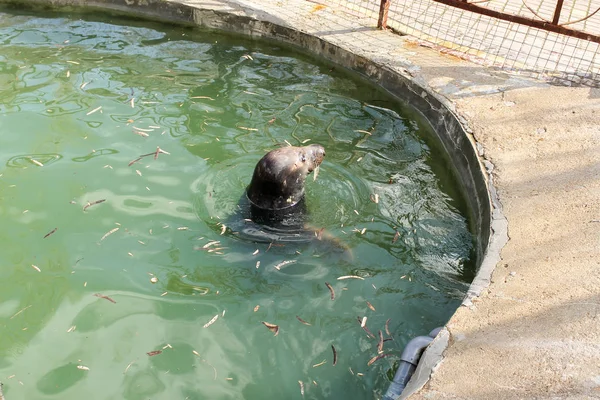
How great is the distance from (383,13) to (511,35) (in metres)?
2.04

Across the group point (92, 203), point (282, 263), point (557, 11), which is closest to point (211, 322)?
point (282, 263)

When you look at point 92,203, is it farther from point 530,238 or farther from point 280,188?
point 530,238

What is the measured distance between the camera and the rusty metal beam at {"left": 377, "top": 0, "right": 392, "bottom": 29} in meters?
9.02

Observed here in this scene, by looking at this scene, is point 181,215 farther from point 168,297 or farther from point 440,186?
point 440,186

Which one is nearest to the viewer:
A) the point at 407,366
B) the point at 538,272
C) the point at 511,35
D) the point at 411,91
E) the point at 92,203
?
the point at 407,366

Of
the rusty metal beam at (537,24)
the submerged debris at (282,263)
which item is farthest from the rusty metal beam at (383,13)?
the submerged debris at (282,263)

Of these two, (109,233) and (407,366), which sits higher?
(407,366)

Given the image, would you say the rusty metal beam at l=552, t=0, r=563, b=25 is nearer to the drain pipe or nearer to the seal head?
the seal head

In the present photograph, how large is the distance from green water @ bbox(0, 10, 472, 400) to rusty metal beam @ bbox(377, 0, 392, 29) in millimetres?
1219

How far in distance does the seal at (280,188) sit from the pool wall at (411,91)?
1.69 m

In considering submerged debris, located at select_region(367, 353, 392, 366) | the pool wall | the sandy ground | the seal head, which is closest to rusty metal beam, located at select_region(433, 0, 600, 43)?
the sandy ground

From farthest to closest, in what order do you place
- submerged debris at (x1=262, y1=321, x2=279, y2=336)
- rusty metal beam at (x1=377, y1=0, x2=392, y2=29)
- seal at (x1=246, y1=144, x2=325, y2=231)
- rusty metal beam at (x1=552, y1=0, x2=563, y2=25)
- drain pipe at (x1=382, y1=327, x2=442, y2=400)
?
rusty metal beam at (x1=377, y1=0, x2=392, y2=29) < rusty metal beam at (x1=552, y1=0, x2=563, y2=25) < seal at (x1=246, y1=144, x2=325, y2=231) < submerged debris at (x1=262, y1=321, x2=279, y2=336) < drain pipe at (x1=382, y1=327, x2=442, y2=400)

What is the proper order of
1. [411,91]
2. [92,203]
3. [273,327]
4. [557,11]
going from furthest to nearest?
[411,91] < [557,11] < [92,203] < [273,327]

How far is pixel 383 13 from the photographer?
9117 millimetres
